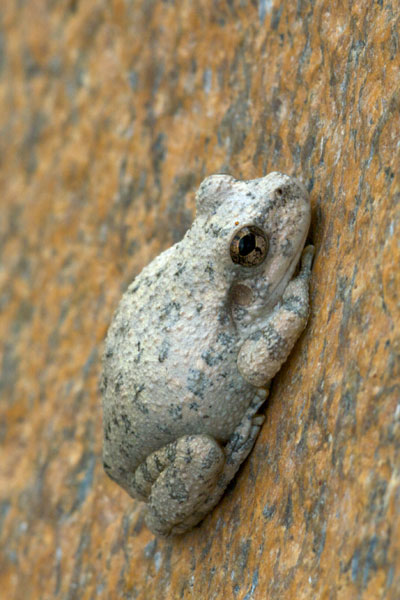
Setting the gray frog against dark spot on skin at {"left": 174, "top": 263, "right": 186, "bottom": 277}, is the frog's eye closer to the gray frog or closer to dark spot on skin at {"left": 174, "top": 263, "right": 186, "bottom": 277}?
the gray frog

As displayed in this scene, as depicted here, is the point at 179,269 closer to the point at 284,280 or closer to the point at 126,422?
the point at 284,280

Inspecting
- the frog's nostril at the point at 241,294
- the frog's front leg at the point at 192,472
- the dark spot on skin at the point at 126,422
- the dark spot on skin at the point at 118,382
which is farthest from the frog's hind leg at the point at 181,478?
the frog's nostril at the point at 241,294

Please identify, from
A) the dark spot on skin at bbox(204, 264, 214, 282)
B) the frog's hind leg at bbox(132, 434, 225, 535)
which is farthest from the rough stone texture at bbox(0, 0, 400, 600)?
the dark spot on skin at bbox(204, 264, 214, 282)

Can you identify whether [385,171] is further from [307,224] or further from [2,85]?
[2,85]

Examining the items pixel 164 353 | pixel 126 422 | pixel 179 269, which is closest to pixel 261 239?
pixel 179 269

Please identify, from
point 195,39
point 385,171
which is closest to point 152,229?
point 195,39
